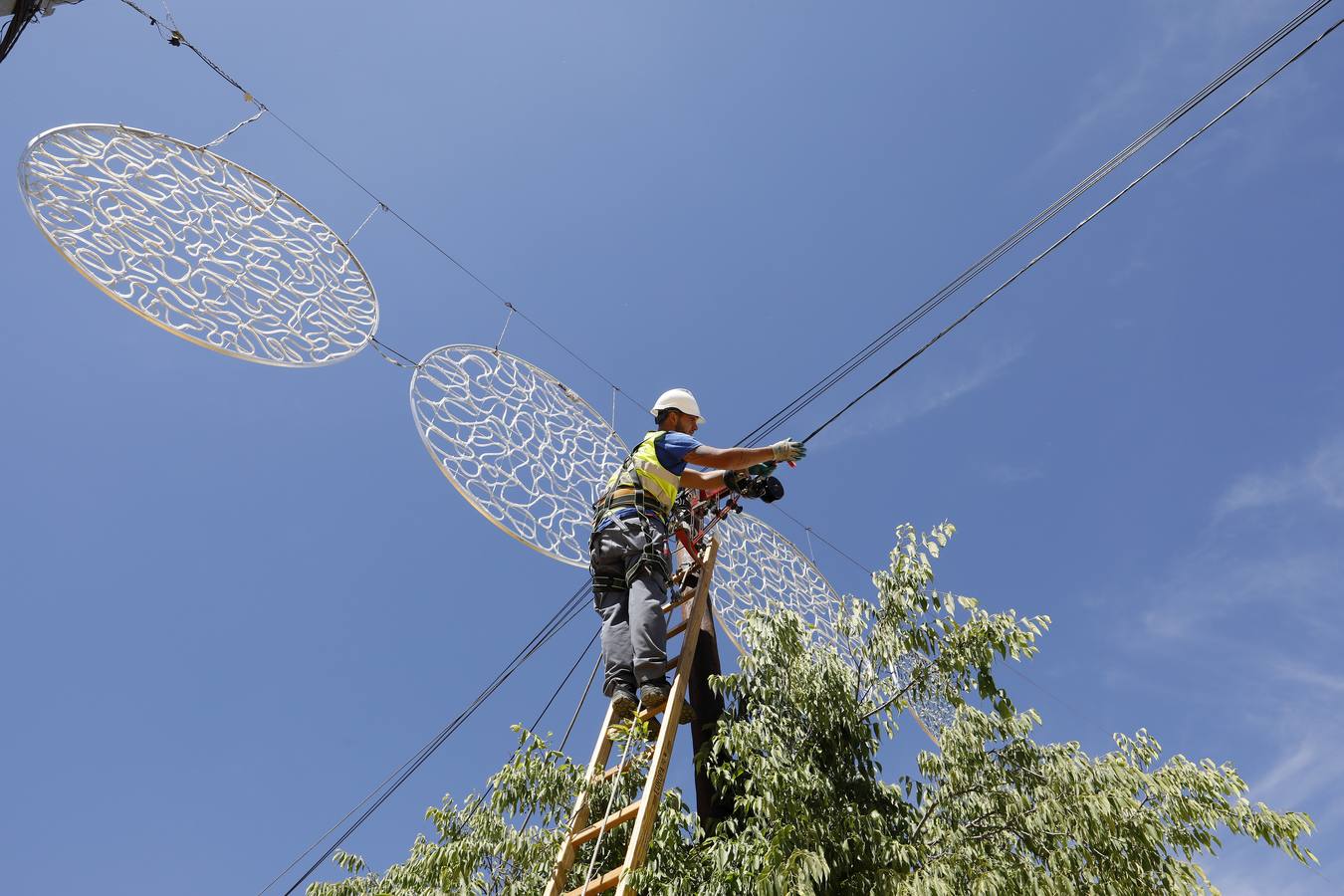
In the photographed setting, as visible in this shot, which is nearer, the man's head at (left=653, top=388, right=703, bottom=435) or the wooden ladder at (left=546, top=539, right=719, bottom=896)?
the wooden ladder at (left=546, top=539, right=719, bottom=896)

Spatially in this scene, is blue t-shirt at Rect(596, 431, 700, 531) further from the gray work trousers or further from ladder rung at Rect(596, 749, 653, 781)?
ladder rung at Rect(596, 749, 653, 781)

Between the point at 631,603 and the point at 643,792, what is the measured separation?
2.72 feet

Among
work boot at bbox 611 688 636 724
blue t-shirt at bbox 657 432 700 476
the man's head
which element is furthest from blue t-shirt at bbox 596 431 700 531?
work boot at bbox 611 688 636 724

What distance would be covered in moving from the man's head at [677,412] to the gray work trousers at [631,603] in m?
0.72

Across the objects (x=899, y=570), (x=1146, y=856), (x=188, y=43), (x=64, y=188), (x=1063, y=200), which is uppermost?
(x=1063, y=200)

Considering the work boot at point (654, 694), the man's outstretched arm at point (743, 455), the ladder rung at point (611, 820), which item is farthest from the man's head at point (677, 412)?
the ladder rung at point (611, 820)

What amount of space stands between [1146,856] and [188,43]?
19.5 feet

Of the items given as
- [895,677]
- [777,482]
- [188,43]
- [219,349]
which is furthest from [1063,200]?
[188,43]

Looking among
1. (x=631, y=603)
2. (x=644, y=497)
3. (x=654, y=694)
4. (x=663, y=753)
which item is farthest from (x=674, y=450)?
(x=663, y=753)

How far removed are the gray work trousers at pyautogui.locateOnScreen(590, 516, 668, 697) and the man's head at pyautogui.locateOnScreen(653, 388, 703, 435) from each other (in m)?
0.72

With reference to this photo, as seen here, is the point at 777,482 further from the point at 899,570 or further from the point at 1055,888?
the point at 1055,888

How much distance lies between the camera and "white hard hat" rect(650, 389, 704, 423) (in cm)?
496

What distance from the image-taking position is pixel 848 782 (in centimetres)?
454

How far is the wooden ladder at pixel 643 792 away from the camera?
134 inches
